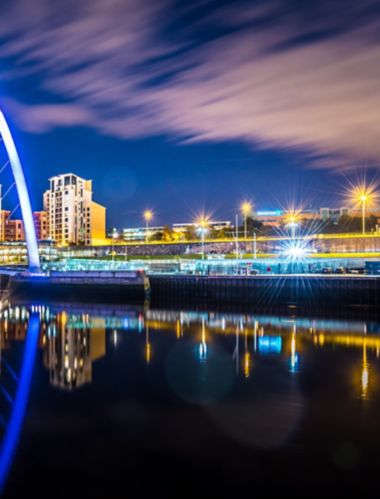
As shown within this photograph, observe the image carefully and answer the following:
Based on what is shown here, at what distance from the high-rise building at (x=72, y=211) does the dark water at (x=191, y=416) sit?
123142 millimetres

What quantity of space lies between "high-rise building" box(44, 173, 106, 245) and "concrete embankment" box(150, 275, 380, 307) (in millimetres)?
104790

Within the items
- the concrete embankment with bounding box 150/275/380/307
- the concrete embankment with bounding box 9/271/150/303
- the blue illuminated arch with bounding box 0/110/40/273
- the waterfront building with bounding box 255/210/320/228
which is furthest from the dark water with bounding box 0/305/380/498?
the waterfront building with bounding box 255/210/320/228

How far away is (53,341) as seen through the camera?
61.0 feet

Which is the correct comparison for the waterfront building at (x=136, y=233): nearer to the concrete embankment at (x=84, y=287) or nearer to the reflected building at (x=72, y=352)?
the concrete embankment at (x=84, y=287)

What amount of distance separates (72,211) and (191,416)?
442 feet

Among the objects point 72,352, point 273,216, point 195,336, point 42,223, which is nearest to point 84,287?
point 195,336

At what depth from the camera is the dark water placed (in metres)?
6.84

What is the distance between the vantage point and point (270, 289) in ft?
102

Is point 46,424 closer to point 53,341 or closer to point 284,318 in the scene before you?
point 53,341

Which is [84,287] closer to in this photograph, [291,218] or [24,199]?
[24,199]

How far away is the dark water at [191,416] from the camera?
684 centimetres

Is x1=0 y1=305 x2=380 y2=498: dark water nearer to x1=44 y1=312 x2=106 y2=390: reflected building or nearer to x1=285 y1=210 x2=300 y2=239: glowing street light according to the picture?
x1=44 y1=312 x2=106 y2=390: reflected building

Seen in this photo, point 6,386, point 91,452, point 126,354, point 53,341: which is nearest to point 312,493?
point 91,452

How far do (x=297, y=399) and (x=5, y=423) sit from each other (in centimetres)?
600
